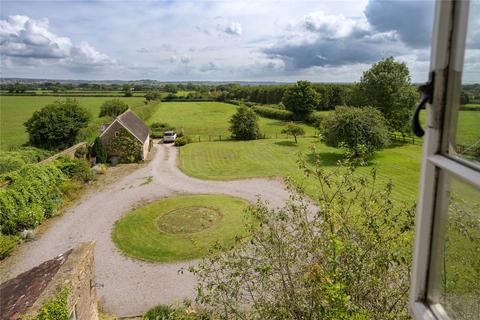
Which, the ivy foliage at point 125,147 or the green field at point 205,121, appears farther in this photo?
the green field at point 205,121

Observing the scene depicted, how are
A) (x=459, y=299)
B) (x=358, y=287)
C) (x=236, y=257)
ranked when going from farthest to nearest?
(x=236, y=257) → (x=358, y=287) → (x=459, y=299)

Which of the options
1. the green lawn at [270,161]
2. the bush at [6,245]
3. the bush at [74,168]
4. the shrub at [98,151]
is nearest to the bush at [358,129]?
the green lawn at [270,161]

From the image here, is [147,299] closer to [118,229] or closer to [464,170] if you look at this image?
[118,229]

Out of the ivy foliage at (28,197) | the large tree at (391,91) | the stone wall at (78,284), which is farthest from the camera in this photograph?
the large tree at (391,91)

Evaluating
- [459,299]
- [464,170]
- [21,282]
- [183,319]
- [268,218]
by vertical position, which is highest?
[464,170]

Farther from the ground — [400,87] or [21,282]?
[400,87]

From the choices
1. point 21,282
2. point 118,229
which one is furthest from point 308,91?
point 21,282

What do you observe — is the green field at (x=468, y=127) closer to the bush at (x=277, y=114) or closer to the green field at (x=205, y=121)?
the green field at (x=205, y=121)
